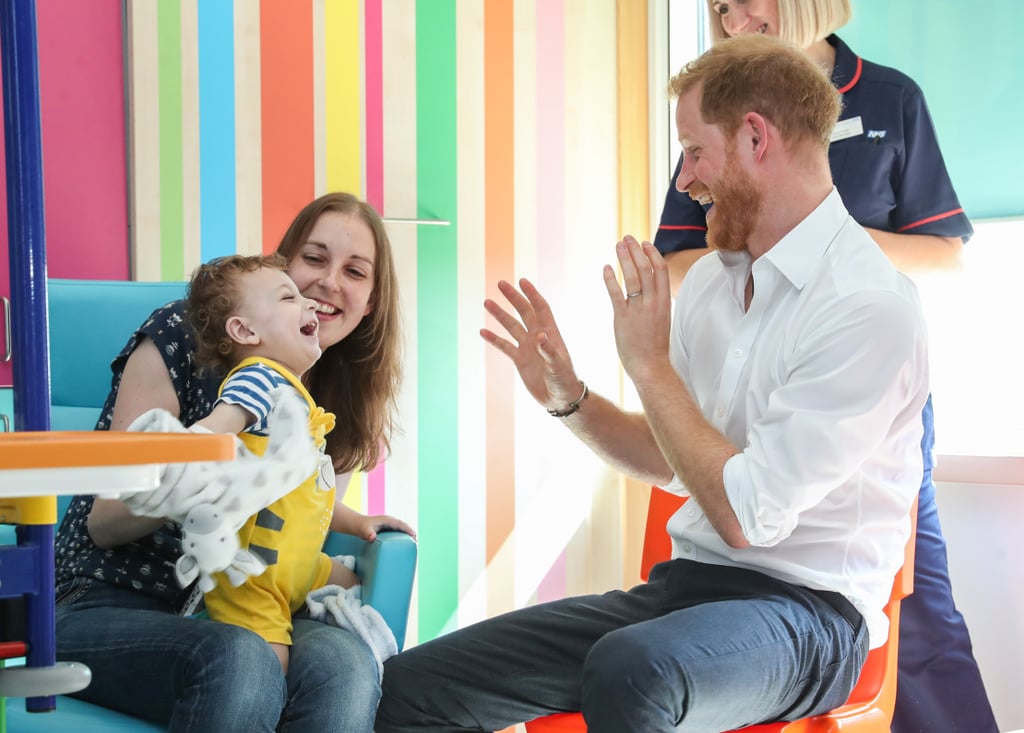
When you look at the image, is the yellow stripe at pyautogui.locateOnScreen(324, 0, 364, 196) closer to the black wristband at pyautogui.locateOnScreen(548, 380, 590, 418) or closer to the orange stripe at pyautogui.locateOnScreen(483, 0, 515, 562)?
the orange stripe at pyautogui.locateOnScreen(483, 0, 515, 562)

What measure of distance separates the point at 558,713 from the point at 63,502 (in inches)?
35.9

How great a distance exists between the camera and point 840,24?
7.46 feet

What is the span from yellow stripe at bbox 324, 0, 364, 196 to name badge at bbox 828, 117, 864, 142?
1.31m

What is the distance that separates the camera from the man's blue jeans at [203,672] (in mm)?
1374

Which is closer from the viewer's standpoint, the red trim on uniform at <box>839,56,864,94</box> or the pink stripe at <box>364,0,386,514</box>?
the red trim on uniform at <box>839,56,864,94</box>

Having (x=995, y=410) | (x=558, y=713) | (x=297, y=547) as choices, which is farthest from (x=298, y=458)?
(x=995, y=410)

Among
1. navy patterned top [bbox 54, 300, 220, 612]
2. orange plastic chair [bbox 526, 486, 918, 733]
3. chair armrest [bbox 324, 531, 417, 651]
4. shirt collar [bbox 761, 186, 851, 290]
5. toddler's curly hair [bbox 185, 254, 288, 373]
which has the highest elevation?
shirt collar [bbox 761, 186, 851, 290]

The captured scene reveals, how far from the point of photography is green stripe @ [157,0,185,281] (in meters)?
2.71

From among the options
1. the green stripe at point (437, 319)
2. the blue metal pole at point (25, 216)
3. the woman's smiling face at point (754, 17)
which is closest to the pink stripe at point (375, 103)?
the green stripe at point (437, 319)

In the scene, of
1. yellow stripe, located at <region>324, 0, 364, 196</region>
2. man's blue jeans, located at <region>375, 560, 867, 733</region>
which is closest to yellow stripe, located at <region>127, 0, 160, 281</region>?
yellow stripe, located at <region>324, 0, 364, 196</region>

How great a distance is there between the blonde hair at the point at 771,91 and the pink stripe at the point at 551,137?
164 cm

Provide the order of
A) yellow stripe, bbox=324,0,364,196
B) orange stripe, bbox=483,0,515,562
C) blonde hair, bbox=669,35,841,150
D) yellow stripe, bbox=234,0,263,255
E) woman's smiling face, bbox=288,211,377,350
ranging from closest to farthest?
1. blonde hair, bbox=669,35,841,150
2. woman's smiling face, bbox=288,211,377,350
3. yellow stripe, bbox=234,0,263,255
4. yellow stripe, bbox=324,0,364,196
5. orange stripe, bbox=483,0,515,562

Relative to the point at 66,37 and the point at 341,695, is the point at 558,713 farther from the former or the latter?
the point at 66,37

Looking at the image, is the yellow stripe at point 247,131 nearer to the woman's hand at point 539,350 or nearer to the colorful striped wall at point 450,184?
the colorful striped wall at point 450,184
